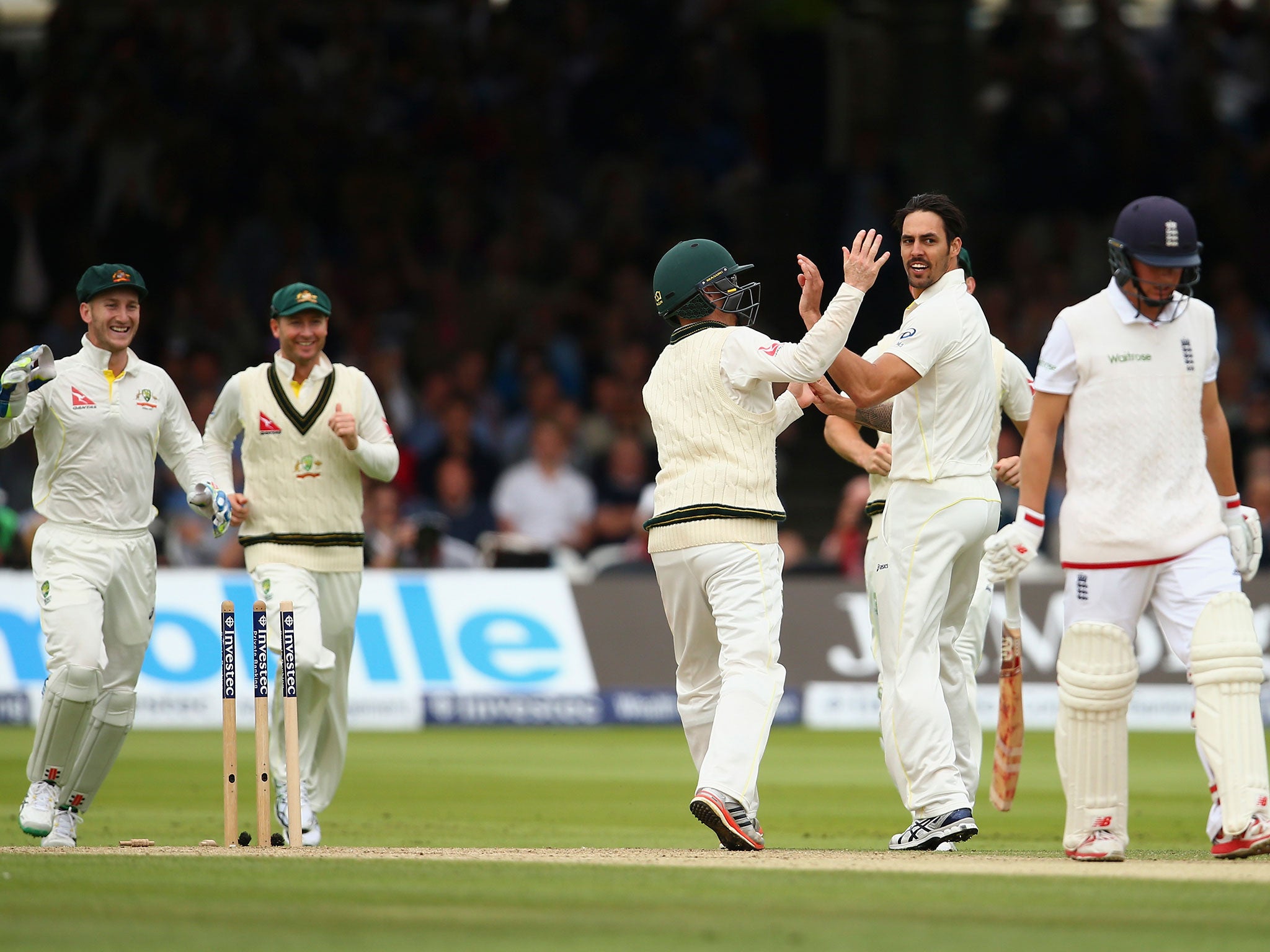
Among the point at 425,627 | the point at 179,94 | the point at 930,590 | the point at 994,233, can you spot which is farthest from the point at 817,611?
the point at 179,94

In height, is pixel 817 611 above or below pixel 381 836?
above

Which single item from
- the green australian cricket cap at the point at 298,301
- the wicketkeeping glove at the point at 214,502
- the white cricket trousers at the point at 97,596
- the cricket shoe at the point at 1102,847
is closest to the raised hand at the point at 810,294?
the cricket shoe at the point at 1102,847

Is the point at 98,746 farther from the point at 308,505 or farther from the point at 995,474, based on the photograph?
the point at 995,474

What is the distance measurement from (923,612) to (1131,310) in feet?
4.47

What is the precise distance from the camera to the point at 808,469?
18.0 m

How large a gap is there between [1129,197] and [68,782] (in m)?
13.0

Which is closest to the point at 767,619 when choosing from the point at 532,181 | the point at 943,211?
the point at 943,211

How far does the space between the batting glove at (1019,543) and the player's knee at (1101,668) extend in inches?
11.7

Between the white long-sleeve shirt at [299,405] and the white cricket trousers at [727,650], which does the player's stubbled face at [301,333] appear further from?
the white cricket trousers at [727,650]

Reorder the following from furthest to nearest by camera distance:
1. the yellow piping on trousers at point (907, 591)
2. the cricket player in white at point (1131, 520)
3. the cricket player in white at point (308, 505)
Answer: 1. the cricket player in white at point (308, 505)
2. the yellow piping on trousers at point (907, 591)
3. the cricket player in white at point (1131, 520)

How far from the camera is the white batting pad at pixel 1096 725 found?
20.9ft

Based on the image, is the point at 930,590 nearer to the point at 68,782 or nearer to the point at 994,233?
the point at 68,782

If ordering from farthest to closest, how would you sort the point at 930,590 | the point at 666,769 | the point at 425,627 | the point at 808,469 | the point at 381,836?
the point at 808,469 < the point at 425,627 < the point at 666,769 < the point at 381,836 < the point at 930,590

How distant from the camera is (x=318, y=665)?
825 cm
